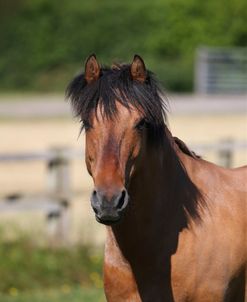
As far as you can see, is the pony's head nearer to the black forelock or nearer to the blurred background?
the black forelock

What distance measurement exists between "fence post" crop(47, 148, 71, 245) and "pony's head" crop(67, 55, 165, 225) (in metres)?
6.12

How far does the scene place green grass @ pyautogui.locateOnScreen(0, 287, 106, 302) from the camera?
8359 mm

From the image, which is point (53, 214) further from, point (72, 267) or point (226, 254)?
point (226, 254)

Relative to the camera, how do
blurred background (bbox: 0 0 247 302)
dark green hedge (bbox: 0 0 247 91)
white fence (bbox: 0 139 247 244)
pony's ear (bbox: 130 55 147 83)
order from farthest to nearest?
1. dark green hedge (bbox: 0 0 247 91)
2. blurred background (bbox: 0 0 247 302)
3. white fence (bbox: 0 139 247 244)
4. pony's ear (bbox: 130 55 147 83)

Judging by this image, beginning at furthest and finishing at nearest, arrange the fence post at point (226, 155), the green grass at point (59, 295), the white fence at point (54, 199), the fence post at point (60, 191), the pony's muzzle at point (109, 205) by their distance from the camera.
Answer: the fence post at point (226, 155)
the fence post at point (60, 191)
the white fence at point (54, 199)
the green grass at point (59, 295)
the pony's muzzle at point (109, 205)

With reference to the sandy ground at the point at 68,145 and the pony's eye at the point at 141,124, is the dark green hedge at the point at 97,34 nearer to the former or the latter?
the sandy ground at the point at 68,145

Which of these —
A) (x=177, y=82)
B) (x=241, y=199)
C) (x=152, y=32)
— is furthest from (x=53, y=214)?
(x=152, y=32)

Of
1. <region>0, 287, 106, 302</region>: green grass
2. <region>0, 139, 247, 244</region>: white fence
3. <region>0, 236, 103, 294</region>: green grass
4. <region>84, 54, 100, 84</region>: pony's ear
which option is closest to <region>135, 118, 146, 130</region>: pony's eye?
<region>84, 54, 100, 84</region>: pony's ear

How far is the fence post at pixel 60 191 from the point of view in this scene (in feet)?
35.8

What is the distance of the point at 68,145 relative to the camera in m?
18.3

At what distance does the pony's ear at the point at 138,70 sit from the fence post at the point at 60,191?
6.16m

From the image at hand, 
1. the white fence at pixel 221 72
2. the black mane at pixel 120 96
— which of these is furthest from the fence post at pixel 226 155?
the white fence at pixel 221 72

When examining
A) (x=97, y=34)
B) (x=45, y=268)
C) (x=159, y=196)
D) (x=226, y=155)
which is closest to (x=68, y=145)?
(x=226, y=155)

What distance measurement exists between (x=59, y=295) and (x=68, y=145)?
382 inches
